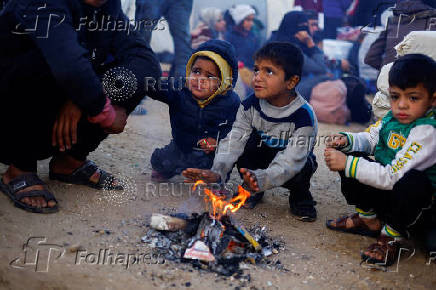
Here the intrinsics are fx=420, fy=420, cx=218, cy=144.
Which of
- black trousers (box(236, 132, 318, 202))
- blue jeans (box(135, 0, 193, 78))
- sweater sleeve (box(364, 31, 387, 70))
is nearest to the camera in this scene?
black trousers (box(236, 132, 318, 202))

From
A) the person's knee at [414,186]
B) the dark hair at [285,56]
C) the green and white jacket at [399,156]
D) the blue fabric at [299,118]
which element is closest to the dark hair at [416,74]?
the green and white jacket at [399,156]

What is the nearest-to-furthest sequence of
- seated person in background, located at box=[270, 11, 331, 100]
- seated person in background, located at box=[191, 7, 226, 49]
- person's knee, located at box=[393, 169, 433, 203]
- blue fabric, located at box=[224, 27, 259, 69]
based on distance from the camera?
person's knee, located at box=[393, 169, 433, 203]
seated person in background, located at box=[270, 11, 331, 100]
seated person in background, located at box=[191, 7, 226, 49]
blue fabric, located at box=[224, 27, 259, 69]

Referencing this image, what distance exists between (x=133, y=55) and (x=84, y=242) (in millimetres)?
1454

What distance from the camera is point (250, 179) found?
2.75 m

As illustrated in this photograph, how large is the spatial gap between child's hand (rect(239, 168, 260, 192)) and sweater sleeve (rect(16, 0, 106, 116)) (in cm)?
105

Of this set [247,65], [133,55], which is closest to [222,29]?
[247,65]

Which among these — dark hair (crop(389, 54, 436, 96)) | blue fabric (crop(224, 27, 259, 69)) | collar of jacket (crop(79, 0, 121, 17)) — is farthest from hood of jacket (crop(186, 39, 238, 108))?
blue fabric (crop(224, 27, 259, 69))

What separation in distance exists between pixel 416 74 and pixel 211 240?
1.60 metres

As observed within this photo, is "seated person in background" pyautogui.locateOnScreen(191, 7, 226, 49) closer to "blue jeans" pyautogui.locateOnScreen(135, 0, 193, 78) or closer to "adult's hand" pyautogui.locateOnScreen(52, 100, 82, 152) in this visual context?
Answer: "blue jeans" pyautogui.locateOnScreen(135, 0, 193, 78)

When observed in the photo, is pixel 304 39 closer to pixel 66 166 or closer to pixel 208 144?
pixel 208 144

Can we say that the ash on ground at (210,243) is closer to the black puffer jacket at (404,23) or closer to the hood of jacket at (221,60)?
the hood of jacket at (221,60)

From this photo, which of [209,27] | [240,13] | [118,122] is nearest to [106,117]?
[118,122]

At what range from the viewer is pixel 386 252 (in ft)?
8.62

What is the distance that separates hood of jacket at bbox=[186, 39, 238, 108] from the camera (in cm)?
363
